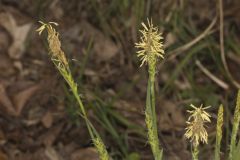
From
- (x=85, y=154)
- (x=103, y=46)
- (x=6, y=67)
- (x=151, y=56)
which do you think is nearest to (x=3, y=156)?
(x=85, y=154)

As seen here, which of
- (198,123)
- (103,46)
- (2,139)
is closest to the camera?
(198,123)

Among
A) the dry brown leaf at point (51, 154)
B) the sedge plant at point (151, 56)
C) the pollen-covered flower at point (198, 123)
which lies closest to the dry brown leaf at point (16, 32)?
the dry brown leaf at point (51, 154)

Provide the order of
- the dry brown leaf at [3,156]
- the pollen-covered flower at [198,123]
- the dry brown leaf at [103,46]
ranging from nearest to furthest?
the pollen-covered flower at [198,123] < the dry brown leaf at [3,156] < the dry brown leaf at [103,46]

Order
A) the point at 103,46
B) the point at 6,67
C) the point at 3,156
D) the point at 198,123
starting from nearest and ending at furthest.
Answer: the point at 198,123 < the point at 3,156 < the point at 6,67 < the point at 103,46

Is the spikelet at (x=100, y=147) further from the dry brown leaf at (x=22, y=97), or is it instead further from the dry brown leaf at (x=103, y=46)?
the dry brown leaf at (x=103, y=46)

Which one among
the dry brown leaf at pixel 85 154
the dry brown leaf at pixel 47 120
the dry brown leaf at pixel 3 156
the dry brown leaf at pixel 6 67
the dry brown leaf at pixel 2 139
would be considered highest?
the dry brown leaf at pixel 6 67

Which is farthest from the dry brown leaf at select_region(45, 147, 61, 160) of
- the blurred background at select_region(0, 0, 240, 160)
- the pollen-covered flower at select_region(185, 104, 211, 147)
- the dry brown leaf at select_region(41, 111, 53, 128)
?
the pollen-covered flower at select_region(185, 104, 211, 147)

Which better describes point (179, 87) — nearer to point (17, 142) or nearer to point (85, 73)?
point (85, 73)

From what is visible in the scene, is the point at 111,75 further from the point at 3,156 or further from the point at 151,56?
the point at 151,56
